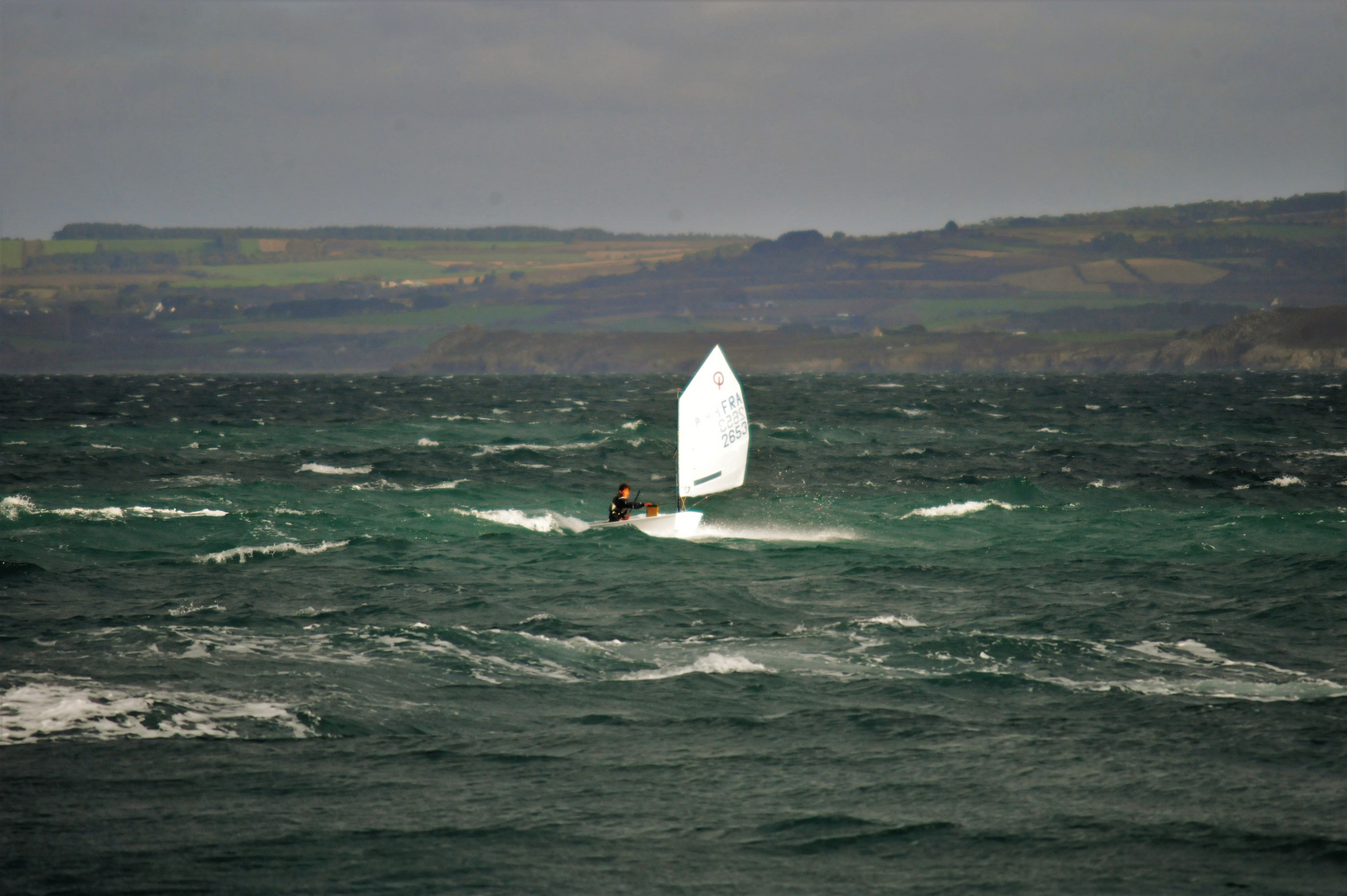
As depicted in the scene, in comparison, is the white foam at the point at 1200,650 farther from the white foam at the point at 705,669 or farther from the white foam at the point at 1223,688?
the white foam at the point at 705,669

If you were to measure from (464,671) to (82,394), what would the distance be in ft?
403

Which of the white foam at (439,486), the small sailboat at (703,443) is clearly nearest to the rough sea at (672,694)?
the small sailboat at (703,443)

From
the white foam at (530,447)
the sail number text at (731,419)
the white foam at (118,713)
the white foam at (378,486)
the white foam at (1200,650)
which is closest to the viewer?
the white foam at (118,713)

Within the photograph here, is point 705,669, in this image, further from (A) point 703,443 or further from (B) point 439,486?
(B) point 439,486

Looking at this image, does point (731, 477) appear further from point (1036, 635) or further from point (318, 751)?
point (318, 751)

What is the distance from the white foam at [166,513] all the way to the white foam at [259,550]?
6.47 meters

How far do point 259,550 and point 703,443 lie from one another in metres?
12.7

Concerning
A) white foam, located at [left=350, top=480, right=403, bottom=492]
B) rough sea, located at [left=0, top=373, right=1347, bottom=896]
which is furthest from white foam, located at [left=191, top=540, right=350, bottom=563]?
white foam, located at [left=350, top=480, right=403, bottom=492]

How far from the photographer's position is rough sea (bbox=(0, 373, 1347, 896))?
42.8 ft

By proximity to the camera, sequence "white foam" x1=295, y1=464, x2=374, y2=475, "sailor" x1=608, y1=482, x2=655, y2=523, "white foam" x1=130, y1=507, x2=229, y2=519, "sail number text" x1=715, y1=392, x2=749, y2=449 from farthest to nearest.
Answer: "white foam" x1=295, y1=464, x2=374, y2=475
"white foam" x1=130, y1=507, x2=229, y2=519
"sail number text" x1=715, y1=392, x2=749, y2=449
"sailor" x1=608, y1=482, x2=655, y2=523

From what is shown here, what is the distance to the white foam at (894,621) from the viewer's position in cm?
2402

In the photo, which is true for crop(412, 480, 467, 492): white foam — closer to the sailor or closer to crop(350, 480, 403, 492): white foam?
crop(350, 480, 403, 492): white foam

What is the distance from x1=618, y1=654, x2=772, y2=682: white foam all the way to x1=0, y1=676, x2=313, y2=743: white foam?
5.57 m

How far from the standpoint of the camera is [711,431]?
35750 mm
